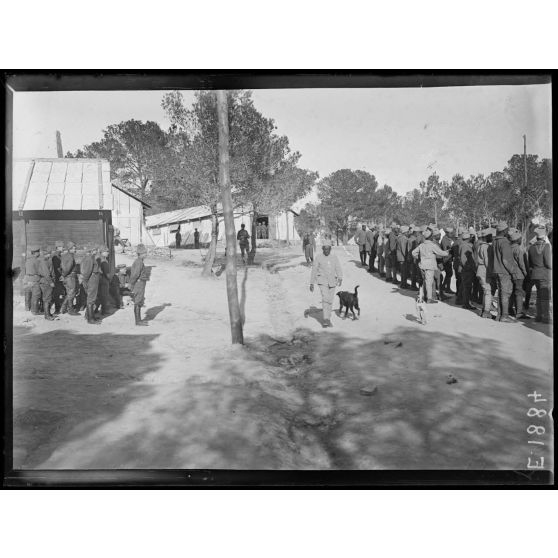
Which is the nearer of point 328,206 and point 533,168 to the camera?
point 533,168

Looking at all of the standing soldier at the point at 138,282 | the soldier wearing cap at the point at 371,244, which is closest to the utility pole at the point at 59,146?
the standing soldier at the point at 138,282

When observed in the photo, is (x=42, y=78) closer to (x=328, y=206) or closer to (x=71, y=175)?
(x=71, y=175)

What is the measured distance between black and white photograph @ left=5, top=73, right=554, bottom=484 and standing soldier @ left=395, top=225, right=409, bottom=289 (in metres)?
0.03

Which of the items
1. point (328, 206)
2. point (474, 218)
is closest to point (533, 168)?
point (474, 218)

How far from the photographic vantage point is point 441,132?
5410mm

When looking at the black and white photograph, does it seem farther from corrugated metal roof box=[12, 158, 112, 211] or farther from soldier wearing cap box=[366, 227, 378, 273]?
soldier wearing cap box=[366, 227, 378, 273]

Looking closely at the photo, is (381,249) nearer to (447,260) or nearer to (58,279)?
(447,260)

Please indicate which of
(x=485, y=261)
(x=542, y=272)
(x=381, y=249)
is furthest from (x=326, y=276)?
(x=542, y=272)

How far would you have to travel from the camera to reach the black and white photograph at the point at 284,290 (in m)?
5.14

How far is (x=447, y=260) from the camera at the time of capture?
6012 millimetres

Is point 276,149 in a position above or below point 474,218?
above

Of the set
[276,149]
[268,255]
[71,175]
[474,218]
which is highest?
[276,149]

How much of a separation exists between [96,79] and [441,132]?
3.95 m

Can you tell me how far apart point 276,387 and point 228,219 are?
82.4 inches
